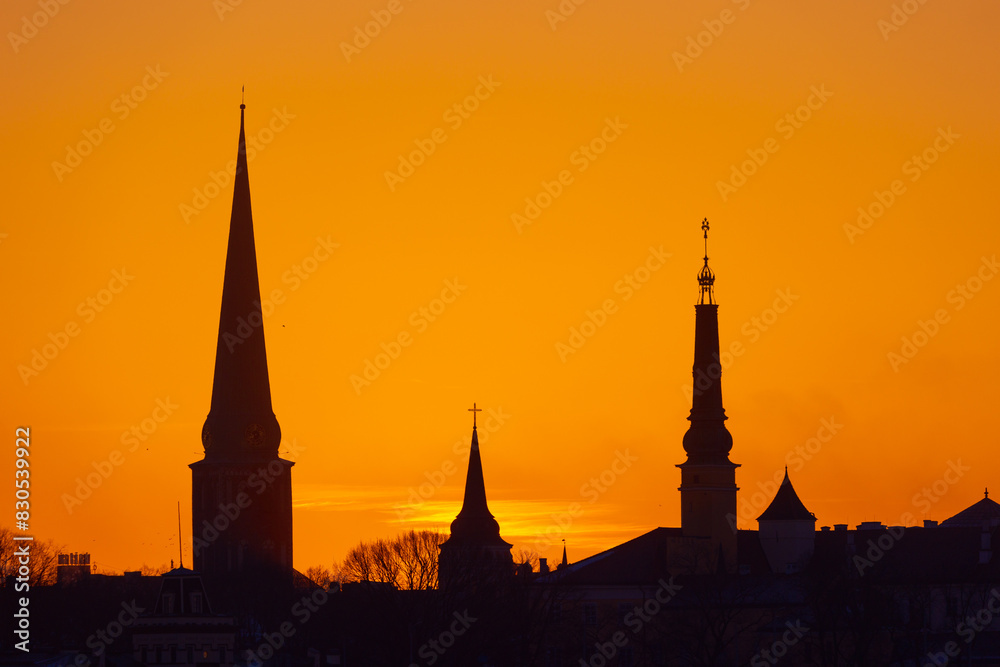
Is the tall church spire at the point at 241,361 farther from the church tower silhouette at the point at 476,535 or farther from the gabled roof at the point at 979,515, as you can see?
the gabled roof at the point at 979,515

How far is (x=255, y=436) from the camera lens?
618 feet

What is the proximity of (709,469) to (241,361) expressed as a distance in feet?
210

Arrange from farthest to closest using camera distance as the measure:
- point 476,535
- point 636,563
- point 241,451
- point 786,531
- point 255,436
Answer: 1. point 255,436
2. point 241,451
3. point 476,535
4. point 786,531
5. point 636,563

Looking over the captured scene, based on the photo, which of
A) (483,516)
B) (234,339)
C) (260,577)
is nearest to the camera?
(483,516)

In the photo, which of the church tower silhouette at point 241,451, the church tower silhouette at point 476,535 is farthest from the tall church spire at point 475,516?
the church tower silhouette at point 241,451

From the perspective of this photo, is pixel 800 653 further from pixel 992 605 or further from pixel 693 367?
pixel 693 367

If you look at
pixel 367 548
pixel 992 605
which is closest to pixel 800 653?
pixel 992 605

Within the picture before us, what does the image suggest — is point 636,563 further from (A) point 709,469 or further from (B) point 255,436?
(B) point 255,436

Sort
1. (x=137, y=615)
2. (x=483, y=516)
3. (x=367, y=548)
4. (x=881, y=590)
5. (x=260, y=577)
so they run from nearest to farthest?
(x=881, y=590)
(x=137, y=615)
(x=367, y=548)
(x=483, y=516)
(x=260, y=577)

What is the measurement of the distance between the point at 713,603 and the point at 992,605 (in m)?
15.4

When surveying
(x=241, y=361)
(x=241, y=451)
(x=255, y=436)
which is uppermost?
(x=241, y=361)

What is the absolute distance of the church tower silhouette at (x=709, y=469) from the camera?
133875 mm

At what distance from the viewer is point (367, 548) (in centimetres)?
14425

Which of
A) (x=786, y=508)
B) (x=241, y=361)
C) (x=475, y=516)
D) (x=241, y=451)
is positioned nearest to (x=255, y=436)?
(x=241, y=451)
